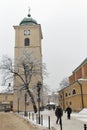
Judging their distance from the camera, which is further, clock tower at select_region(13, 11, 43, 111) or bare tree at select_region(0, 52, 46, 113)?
clock tower at select_region(13, 11, 43, 111)

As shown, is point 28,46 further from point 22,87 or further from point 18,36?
point 22,87

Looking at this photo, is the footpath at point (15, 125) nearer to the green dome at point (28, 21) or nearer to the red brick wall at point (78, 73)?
the red brick wall at point (78, 73)

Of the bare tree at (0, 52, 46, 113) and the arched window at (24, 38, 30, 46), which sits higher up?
the arched window at (24, 38, 30, 46)

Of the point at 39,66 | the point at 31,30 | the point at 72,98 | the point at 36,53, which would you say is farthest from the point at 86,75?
the point at 31,30

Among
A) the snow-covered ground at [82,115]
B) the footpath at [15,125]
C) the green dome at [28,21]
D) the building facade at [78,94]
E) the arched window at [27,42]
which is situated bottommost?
the footpath at [15,125]

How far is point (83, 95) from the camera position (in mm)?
43125

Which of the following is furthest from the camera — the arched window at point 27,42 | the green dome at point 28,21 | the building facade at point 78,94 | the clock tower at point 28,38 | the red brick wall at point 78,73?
the green dome at point 28,21

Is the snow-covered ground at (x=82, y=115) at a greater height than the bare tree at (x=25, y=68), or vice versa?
the bare tree at (x=25, y=68)

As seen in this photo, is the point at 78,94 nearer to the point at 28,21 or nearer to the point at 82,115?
the point at 82,115

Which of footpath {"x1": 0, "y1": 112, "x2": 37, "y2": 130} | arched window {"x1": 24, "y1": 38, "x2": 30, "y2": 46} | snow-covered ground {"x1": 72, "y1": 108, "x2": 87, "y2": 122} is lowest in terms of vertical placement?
footpath {"x1": 0, "y1": 112, "x2": 37, "y2": 130}

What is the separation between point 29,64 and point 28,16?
27213 mm

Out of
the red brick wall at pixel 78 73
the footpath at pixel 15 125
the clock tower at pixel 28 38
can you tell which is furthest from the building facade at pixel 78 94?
the clock tower at pixel 28 38

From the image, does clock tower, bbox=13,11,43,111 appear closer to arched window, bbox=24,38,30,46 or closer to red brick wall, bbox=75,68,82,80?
arched window, bbox=24,38,30,46

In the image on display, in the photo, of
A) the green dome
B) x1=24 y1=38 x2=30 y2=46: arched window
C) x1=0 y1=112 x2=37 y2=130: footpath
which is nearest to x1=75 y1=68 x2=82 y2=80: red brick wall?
x1=24 y1=38 x2=30 y2=46: arched window
